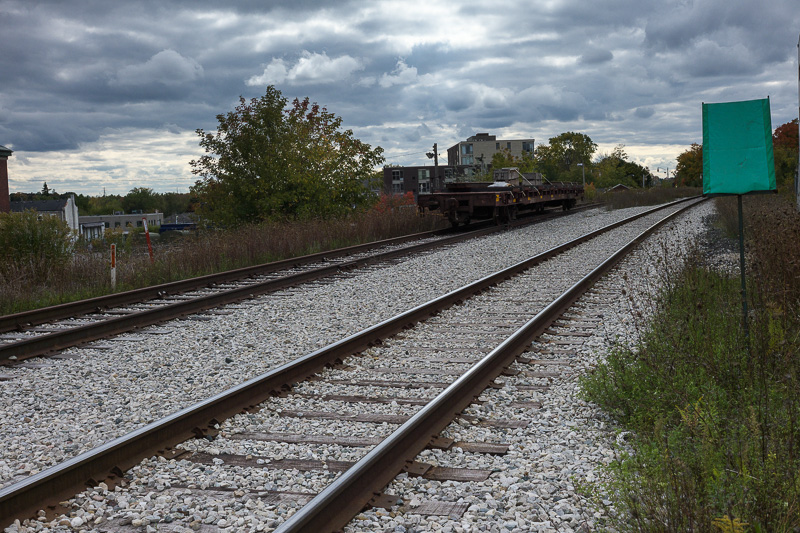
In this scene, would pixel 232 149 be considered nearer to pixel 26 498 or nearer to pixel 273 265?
pixel 273 265

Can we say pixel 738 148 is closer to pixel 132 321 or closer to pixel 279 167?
pixel 132 321

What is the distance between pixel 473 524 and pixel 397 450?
0.90m

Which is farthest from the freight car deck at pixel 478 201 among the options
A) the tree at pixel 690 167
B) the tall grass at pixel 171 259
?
the tree at pixel 690 167

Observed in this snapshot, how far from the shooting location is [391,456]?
4230mm

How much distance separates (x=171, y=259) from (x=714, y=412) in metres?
12.4

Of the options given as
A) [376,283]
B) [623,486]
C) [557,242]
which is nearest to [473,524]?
[623,486]

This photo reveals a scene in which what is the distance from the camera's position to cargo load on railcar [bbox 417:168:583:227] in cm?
2397

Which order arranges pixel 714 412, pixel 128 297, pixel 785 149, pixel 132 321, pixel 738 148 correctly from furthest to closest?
1. pixel 785 149
2. pixel 128 297
3. pixel 132 321
4. pixel 738 148
5. pixel 714 412

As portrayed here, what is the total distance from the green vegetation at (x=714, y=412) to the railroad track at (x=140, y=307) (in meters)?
5.89

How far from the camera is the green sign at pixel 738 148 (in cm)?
579

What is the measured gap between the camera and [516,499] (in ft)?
12.5

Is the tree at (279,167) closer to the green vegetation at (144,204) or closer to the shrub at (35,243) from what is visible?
the shrub at (35,243)

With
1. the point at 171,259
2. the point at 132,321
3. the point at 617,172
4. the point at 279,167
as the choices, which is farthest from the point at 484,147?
the point at 132,321

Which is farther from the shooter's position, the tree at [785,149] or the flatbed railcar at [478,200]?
the tree at [785,149]
